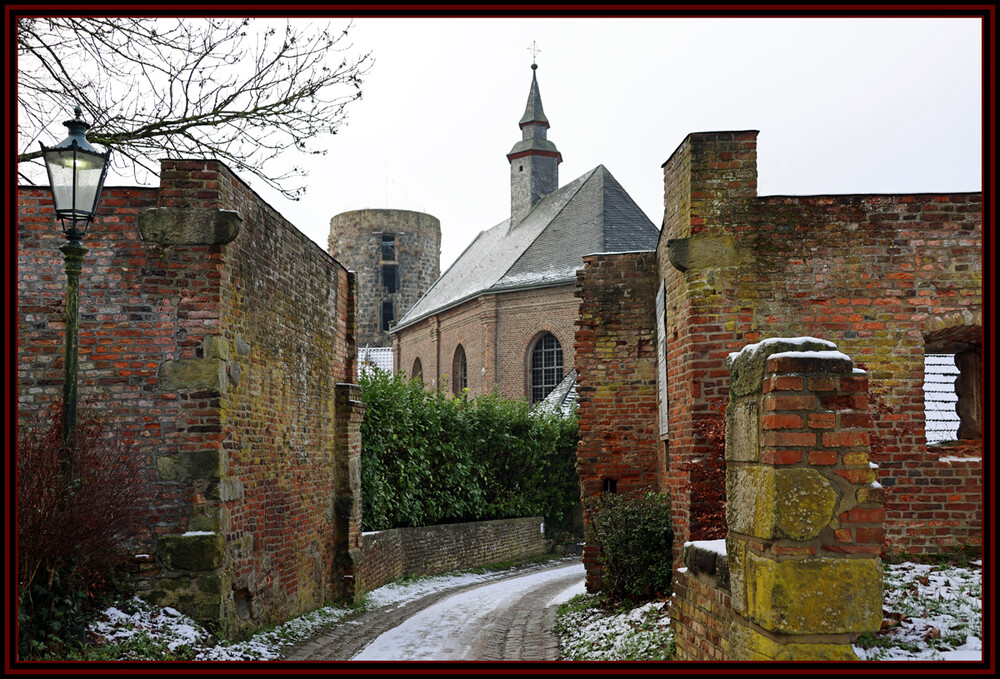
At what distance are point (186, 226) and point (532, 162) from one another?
33.4 metres

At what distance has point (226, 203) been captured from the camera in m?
7.85

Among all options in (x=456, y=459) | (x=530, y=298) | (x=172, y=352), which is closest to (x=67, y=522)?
(x=172, y=352)

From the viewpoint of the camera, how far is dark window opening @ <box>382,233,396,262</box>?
1901 inches

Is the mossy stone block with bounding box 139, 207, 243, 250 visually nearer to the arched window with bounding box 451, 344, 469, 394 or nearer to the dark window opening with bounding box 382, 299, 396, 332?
the arched window with bounding box 451, 344, 469, 394

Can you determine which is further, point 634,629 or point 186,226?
point 634,629

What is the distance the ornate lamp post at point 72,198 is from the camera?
636 centimetres

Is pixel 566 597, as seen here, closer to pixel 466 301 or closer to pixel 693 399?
pixel 693 399

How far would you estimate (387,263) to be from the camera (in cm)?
4816

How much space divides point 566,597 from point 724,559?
730 cm

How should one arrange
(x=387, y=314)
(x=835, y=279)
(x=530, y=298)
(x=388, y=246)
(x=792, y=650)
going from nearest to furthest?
(x=792, y=650), (x=835, y=279), (x=530, y=298), (x=387, y=314), (x=388, y=246)

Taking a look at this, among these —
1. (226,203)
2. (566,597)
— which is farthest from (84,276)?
(566,597)

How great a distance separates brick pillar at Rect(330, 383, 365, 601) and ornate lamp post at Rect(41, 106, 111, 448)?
5.67 metres

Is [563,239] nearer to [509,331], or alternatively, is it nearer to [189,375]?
[509,331]

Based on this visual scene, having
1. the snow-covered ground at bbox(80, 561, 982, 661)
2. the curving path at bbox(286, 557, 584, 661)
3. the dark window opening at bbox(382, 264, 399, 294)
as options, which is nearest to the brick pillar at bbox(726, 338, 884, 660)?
the snow-covered ground at bbox(80, 561, 982, 661)
